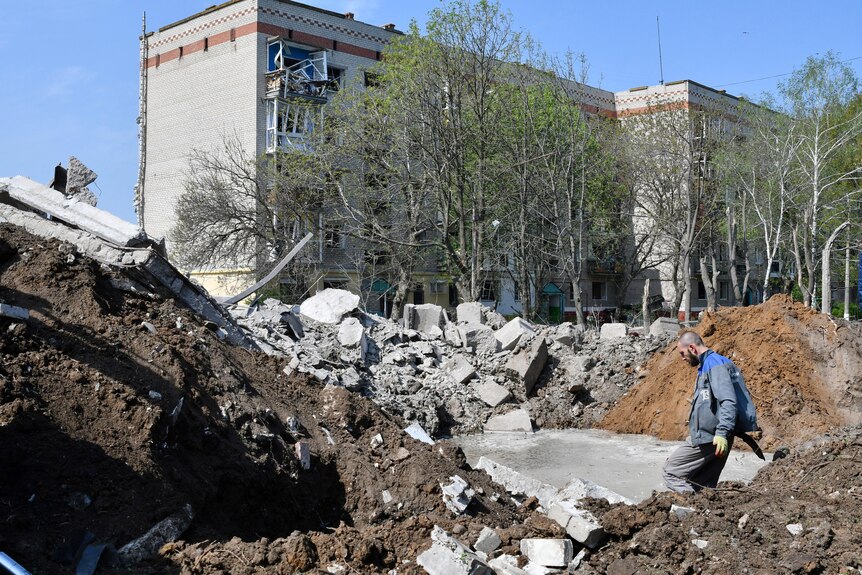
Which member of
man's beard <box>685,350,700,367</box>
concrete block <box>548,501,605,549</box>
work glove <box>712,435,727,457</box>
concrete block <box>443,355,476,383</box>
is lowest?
concrete block <box>548,501,605,549</box>

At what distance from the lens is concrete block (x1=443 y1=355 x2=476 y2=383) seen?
13.9 meters

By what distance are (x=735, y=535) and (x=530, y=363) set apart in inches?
356

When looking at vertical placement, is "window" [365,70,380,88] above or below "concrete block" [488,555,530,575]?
above

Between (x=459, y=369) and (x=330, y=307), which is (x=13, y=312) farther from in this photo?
(x=330, y=307)

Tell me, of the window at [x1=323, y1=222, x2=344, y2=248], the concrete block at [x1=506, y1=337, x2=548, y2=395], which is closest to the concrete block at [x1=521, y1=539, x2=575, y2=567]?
the concrete block at [x1=506, y1=337, x2=548, y2=395]

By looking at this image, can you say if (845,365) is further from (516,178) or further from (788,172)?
(788,172)

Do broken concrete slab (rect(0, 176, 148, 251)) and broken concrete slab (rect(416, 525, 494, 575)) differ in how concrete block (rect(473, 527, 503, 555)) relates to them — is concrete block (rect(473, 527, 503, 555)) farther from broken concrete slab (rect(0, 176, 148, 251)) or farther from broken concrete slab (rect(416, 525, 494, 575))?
broken concrete slab (rect(0, 176, 148, 251))

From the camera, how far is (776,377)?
11.8 metres

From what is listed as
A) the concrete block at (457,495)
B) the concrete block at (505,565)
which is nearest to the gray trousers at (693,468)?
the concrete block at (457,495)

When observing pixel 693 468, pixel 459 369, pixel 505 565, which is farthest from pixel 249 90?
pixel 505 565

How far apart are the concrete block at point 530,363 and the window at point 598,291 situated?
29.4 metres

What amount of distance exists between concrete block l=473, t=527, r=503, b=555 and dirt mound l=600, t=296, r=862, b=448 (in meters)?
7.49

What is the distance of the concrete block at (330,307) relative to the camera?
14914mm

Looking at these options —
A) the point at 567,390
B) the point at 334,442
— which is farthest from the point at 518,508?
the point at 567,390
